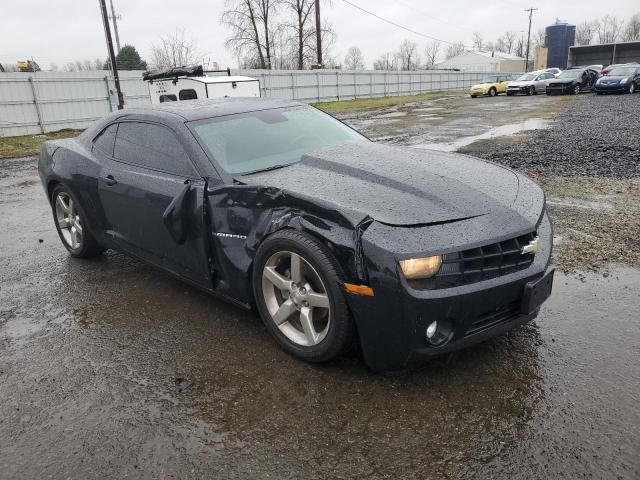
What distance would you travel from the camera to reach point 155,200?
3.58m

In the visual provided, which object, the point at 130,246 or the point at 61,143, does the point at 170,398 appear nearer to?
the point at 130,246

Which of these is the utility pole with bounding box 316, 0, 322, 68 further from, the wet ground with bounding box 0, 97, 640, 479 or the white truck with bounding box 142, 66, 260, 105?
the wet ground with bounding box 0, 97, 640, 479

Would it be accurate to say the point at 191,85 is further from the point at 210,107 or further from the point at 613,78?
the point at 613,78

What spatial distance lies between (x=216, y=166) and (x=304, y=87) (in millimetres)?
27728

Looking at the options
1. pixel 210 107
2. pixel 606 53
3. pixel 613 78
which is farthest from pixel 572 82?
pixel 210 107

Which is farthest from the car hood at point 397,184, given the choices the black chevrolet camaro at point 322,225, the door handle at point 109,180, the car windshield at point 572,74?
the car windshield at point 572,74

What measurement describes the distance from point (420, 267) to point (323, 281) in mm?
522

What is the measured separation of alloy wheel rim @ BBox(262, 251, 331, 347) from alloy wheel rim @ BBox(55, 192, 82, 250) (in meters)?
2.58

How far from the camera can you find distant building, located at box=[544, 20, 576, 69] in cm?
5375

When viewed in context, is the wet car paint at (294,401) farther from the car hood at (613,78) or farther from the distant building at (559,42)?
the distant building at (559,42)

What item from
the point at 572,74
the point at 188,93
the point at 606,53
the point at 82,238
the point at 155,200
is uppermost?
the point at 606,53

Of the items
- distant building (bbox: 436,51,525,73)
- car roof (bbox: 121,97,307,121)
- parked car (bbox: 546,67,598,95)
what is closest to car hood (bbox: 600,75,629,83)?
parked car (bbox: 546,67,598,95)

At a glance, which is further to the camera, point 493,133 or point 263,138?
point 493,133

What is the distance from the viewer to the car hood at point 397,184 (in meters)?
2.64
